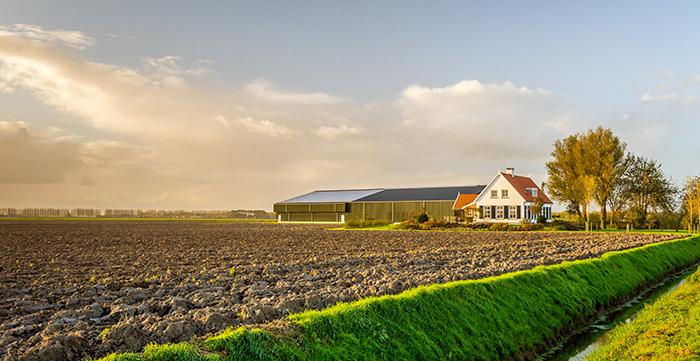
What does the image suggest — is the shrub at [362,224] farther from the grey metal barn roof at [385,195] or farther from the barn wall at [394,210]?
the grey metal barn roof at [385,195]

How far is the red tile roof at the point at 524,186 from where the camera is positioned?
72625mm

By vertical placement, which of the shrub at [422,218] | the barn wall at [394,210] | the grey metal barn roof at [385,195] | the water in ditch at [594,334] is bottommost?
the water in ditch at [594,334]

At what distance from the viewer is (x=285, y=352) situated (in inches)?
351

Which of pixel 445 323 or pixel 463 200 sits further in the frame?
pixel 463 200

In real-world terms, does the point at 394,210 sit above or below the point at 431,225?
above

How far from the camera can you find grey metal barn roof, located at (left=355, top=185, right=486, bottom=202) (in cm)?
8994

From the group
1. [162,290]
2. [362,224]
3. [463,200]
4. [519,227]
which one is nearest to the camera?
[162,290]

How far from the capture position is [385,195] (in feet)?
331

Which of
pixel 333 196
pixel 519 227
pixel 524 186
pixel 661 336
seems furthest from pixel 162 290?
pixel 333 196

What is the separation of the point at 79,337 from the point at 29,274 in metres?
14.9

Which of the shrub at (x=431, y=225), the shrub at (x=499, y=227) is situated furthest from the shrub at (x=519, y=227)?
the shrub at (x=431, y=225)

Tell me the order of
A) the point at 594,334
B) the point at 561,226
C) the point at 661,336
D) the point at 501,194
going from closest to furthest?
the point at 661,336 < the point at 594,334 < the point at 561,226 < the point at 501,194

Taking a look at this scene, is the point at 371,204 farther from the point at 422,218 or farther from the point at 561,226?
the point at 561,226

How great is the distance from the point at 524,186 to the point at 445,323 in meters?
66.8
